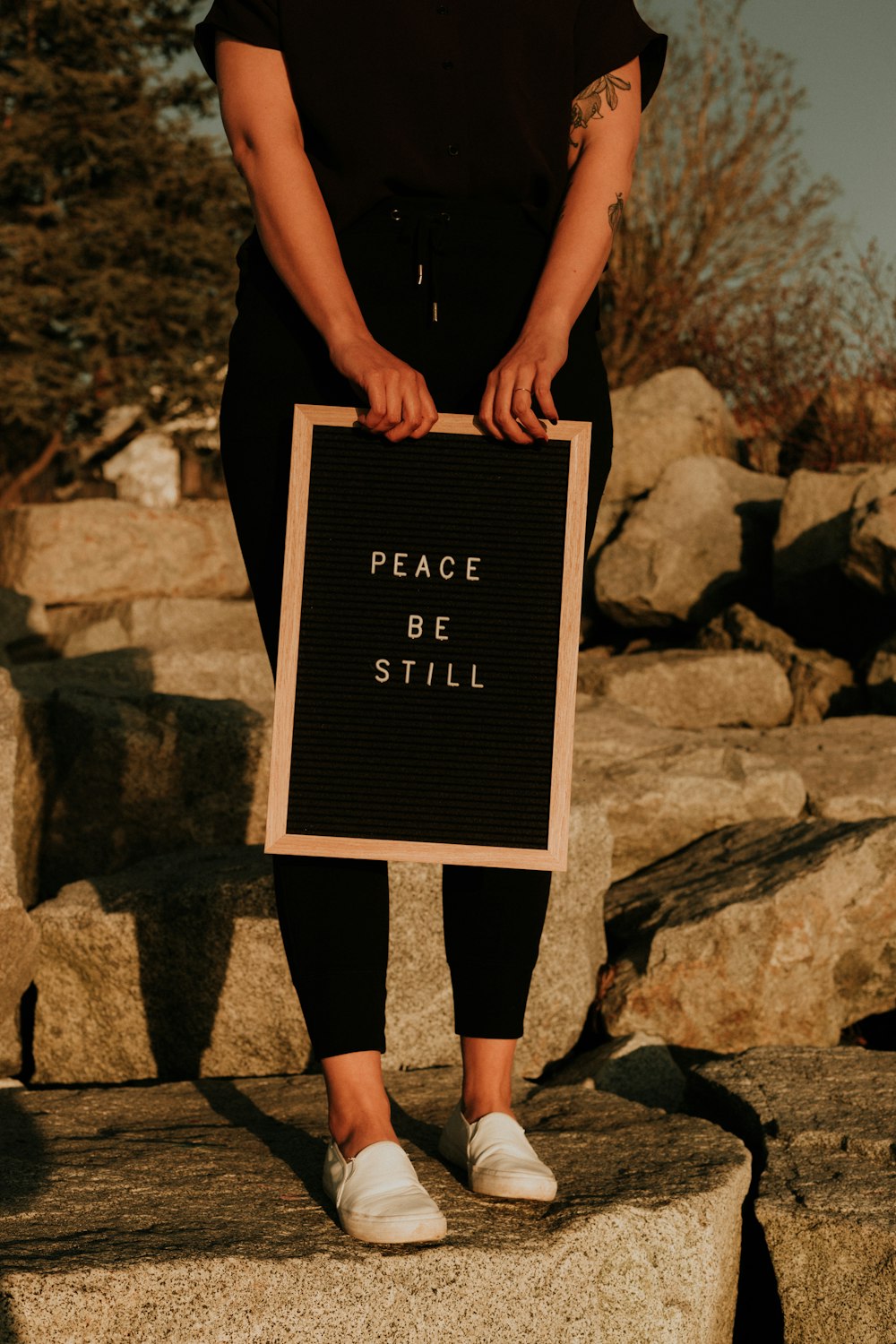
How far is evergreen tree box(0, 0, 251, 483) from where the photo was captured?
18.7m

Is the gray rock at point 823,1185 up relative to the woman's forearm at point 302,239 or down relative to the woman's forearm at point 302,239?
down

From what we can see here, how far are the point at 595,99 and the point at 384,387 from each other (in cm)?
67

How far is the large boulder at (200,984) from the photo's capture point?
10.8 feet

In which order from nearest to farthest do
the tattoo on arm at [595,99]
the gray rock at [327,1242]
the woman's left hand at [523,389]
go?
the gray rock at [327,1242] → the woman's left hand at [523,389] → the tattoo on arm at [595,99]

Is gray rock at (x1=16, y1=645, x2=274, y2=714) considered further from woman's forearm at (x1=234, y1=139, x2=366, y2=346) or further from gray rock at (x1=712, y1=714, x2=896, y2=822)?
woman's forearm at (x1=234, y1=139, x2=366, y2=346)

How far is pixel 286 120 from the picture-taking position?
2162 millimetres

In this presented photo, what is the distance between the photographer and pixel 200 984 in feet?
10.9

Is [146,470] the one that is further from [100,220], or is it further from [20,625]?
[20,625]

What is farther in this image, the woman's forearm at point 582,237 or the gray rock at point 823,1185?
the gray rock at point 823,1185

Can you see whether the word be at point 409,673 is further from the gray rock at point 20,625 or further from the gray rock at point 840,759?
the gray rock at point 20,625

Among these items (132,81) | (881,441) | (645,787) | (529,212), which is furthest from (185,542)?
(132,81)

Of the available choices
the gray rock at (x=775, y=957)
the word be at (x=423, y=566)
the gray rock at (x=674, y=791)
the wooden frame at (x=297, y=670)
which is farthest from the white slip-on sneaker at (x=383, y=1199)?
the gray rock at (x=674, y=791)

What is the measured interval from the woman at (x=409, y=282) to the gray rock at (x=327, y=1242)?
13cm

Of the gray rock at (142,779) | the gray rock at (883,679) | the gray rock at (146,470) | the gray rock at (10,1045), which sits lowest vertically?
the gray rock at (10,1045)
